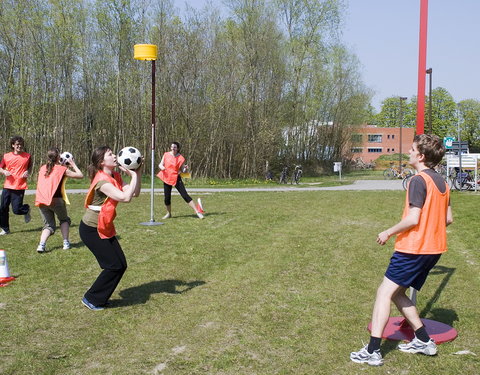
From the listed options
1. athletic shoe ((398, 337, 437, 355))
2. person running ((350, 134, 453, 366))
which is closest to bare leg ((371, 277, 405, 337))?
person running ((350, 134, 453, 366))

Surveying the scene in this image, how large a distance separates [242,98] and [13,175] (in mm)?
23716

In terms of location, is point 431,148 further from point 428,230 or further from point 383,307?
point 383,307

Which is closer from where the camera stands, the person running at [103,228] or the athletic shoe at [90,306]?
the person running at [103,228]

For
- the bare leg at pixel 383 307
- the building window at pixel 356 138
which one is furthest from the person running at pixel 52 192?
the building window at pixel 356 138

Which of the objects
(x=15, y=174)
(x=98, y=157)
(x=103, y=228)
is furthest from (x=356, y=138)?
(x=103, y=228)

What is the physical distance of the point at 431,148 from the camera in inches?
→ 172

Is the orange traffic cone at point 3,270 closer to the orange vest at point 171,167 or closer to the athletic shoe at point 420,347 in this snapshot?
the athletic shoe at point 420,347

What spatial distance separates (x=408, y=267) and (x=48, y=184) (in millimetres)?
6299

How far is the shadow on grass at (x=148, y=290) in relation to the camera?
20.4 feet

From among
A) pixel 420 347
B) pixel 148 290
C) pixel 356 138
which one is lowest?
pixel 148 290

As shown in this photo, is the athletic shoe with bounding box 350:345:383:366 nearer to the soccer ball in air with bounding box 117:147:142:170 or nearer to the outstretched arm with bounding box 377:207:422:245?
the outstretched arm with bounding box 377:207:422:245

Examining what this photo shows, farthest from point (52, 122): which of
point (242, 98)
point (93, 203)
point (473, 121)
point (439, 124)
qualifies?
point (473, 121)

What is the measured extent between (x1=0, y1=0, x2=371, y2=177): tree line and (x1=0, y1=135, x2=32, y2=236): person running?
1824 cm

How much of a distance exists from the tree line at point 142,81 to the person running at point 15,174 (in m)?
18.2
